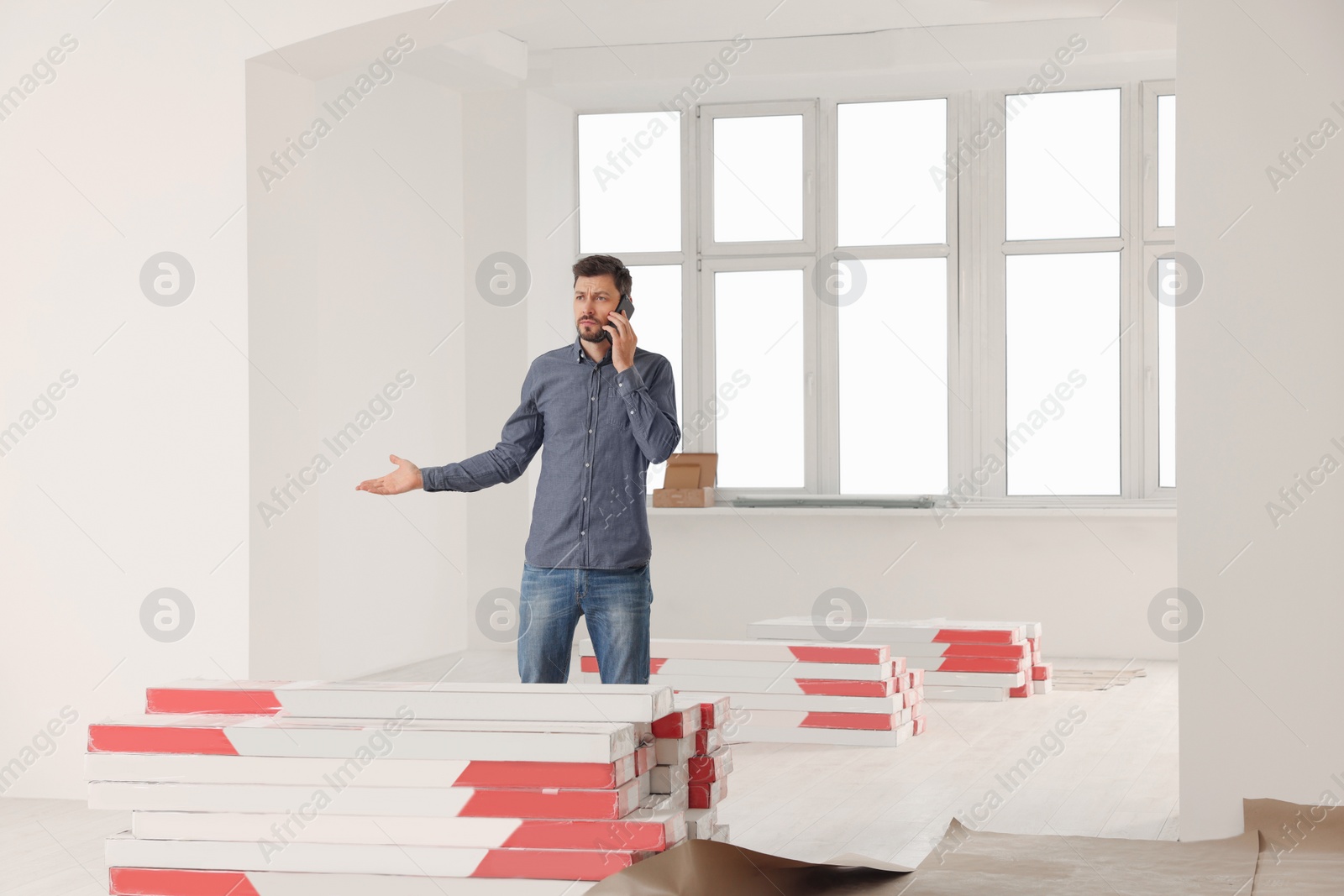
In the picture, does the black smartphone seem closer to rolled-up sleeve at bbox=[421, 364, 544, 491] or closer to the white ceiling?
rolled-up sleeve at bbox=[421, 364, 544, 491]

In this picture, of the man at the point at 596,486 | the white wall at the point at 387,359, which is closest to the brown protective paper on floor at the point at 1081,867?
the man at the point at 596,486

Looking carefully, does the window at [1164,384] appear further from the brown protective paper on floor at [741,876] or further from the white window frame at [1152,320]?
the brown protective paper on floor at [741,876]

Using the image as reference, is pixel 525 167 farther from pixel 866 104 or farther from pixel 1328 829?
pixel 1328 829

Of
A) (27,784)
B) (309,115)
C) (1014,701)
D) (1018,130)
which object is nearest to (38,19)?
(309,115)

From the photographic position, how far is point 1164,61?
313 inches

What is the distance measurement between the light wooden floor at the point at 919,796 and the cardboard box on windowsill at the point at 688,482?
2.49m

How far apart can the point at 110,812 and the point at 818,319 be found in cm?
555

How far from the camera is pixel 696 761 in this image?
323 centimetres

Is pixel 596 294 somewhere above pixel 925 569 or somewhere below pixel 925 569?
above

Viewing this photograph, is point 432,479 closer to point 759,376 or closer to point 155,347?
point 155,347

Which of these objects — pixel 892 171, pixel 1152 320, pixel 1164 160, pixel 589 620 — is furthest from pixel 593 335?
pixel 1164 160

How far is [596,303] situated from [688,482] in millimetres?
5089

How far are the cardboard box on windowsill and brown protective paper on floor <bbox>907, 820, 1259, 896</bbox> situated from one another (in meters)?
4.61

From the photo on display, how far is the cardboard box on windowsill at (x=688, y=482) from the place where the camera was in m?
8.40
